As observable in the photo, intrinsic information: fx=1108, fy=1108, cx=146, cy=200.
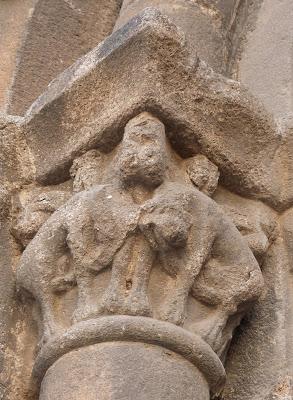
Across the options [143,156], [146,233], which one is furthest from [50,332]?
[143,156]

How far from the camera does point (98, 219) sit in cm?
216

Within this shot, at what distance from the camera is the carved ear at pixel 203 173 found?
2348 millimetres

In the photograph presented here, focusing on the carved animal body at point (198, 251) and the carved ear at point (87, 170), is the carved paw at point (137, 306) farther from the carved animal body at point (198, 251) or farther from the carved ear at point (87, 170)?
the carved ear at point (87, 170)

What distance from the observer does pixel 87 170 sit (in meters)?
2.37

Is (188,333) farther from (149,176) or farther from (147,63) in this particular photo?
(147,63)

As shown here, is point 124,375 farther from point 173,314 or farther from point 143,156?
point 143,156

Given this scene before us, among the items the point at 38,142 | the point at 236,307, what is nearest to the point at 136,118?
the point at 38,142

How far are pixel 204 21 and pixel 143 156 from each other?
29.2 inches

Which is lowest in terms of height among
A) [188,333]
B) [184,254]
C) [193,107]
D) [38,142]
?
[188,333]

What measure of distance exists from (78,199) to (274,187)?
1.54 feet

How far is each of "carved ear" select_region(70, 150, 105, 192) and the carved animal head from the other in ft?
0.29

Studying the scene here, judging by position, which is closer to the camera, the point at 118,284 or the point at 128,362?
the point at 128,362

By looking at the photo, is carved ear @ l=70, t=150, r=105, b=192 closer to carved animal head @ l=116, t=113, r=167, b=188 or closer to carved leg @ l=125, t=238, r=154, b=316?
carved animal head @ l=116, t=113, r=167, b=188

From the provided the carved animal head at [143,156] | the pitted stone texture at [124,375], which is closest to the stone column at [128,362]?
the pitted stone texture at [124,375]
